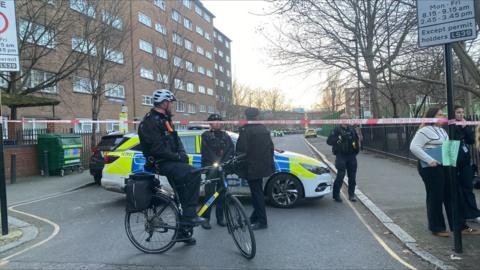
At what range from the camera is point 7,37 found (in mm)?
6273

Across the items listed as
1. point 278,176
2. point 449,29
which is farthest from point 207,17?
point 449,29

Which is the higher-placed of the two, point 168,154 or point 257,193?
point 168,154

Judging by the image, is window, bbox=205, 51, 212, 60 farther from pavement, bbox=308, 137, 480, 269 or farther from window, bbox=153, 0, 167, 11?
pavement, bbox=308, 137, 480, 269

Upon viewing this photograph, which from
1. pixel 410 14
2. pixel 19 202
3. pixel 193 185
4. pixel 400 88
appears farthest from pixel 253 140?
pixel 400 88

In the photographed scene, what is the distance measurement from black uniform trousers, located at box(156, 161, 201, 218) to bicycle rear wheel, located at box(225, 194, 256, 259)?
1.37 ft

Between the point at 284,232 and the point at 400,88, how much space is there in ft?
58.2

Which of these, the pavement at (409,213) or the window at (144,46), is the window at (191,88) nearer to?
the window at (144,46)

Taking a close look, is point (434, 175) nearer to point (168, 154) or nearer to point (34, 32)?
point (168, 154)

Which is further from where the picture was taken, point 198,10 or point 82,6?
point 198,10

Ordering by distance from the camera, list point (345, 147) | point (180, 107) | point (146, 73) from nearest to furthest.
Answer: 1. point (345, 147)
2. point (146, 73)
3. point (180, 107)

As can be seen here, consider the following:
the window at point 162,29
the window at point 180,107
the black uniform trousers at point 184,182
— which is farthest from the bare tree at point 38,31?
the window at point 180,107

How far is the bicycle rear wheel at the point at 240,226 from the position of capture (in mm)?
4660

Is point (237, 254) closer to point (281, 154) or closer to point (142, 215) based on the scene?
point (142, 215)

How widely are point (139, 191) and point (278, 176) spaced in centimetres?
339
